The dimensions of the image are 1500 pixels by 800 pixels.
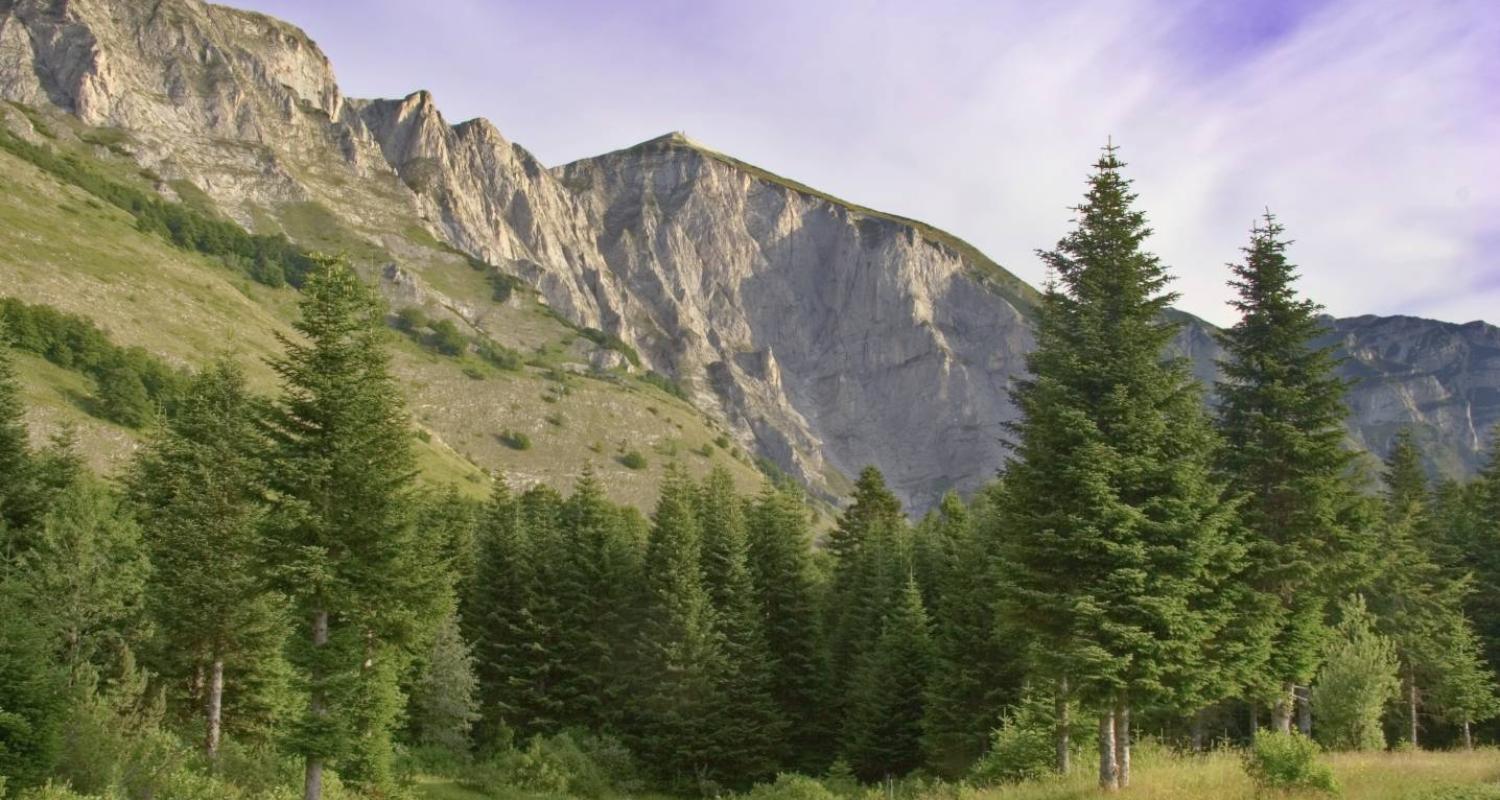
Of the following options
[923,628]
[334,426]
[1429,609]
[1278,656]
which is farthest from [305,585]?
[1429,609]

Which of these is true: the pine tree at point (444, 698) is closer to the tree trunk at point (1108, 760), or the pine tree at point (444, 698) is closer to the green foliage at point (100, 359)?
the tree trunk at point (1108, 760)

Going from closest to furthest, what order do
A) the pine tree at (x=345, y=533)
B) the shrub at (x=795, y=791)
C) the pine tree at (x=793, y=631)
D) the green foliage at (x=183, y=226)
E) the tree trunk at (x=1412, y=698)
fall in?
the pine tree at (x=345, y=533) < the shrub at (x=795, y=791) < the tree trunk at (x=1412, y=698) < the pine tree at (x=793, y=631) < the green foliage at (x=183, y=226)

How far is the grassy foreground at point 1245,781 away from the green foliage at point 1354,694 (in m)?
6.82

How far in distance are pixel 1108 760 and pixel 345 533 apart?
62.2 ft

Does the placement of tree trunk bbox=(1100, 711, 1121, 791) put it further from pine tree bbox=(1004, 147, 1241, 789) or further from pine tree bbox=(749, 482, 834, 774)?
pine tree bbox=(749, 482, 834, 774)

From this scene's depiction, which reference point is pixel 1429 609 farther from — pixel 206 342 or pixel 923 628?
pixel 206 342

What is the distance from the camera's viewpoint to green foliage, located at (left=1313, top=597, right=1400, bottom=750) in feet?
101

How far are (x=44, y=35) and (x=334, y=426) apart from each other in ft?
677

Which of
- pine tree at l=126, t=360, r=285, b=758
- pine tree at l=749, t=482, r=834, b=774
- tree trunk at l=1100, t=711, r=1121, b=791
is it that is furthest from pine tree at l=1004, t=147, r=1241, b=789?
pine tree at l=749, t=482, r=834, b=774

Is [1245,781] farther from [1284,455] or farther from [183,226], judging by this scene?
[183,226]

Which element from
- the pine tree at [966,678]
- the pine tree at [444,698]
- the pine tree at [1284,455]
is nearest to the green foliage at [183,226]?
the pine tree at [444,698]

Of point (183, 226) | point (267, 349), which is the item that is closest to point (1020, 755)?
point (267, 349)

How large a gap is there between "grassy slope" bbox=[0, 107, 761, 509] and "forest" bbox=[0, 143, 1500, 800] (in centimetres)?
4272

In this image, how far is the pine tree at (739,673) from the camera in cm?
4588
